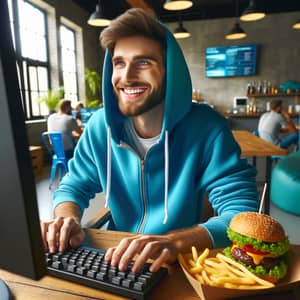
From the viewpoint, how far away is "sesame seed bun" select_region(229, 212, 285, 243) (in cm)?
58

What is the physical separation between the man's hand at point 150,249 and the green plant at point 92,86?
802cm

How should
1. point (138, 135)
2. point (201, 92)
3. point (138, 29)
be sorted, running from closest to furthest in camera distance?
point (138, 29), point (138, 135), point (201, 92)

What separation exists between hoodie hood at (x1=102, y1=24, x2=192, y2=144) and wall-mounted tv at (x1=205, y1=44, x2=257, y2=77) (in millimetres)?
8469

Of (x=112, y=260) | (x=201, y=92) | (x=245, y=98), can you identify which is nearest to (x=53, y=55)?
(x=201, y=92)

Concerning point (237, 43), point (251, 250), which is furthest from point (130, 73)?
point (237, 43)

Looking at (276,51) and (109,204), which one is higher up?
(276,51)

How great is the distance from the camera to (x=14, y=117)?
0.36 metres

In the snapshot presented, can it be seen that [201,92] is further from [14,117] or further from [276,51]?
[14,117]

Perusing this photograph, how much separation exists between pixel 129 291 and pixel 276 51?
9.40 m

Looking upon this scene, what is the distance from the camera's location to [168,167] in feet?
3.43

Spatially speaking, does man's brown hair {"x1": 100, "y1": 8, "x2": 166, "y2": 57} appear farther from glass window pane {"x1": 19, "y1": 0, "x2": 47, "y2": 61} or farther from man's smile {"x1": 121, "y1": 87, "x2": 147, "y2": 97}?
glass window pane {"x1": 19, "y1": 0, "x2": 47, "y2": 61}

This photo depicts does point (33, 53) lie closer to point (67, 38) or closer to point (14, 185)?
point (67, 38)

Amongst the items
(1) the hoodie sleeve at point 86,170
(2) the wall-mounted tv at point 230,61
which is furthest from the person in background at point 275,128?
(2) the wall-mounted tv at point 230,61

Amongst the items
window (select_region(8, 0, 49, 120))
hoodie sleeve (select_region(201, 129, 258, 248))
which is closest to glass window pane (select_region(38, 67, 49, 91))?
window (select_region(8, 0, 49, 120))
